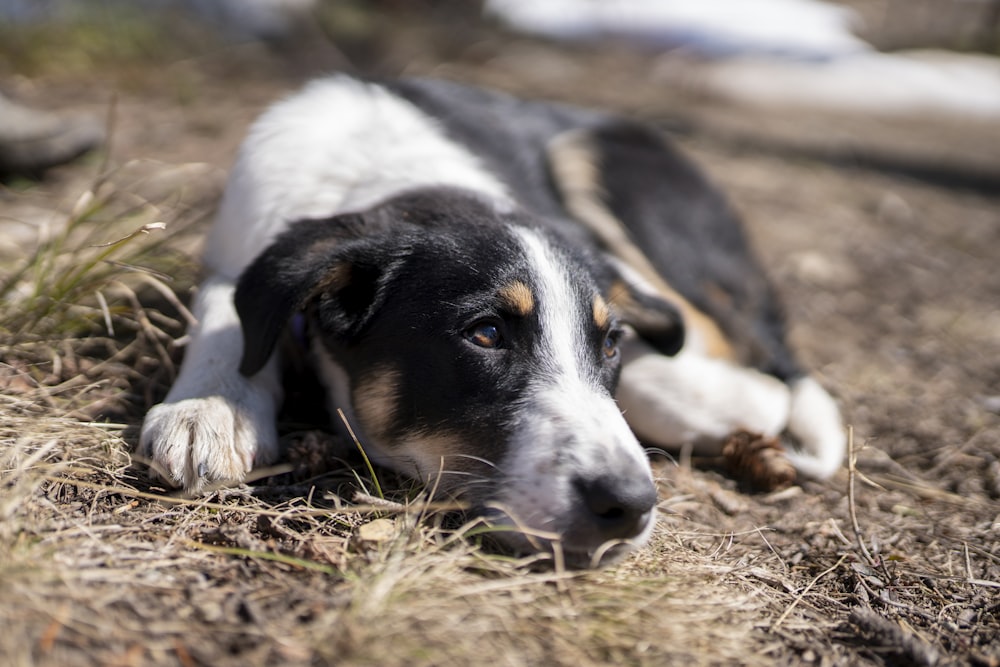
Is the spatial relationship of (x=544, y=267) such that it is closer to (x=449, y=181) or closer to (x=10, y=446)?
(x=449, y=181)

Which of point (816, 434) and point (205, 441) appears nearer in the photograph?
point (205, 441)

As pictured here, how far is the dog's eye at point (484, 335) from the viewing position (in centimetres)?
262

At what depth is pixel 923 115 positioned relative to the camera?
10023mm

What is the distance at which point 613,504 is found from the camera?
2.21 metres

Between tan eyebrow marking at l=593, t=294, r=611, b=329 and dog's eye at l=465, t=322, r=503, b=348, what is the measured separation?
375mm

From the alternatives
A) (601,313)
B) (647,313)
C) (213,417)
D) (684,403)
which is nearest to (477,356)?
(601,313)

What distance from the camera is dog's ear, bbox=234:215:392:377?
8.48ft

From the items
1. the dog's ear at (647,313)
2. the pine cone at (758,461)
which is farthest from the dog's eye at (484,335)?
the pine cone at (758,461)

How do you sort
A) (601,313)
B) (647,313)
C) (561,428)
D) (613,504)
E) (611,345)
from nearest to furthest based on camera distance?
(613,504) → (561,428) → (601,313) → (611,345) → (647,313)

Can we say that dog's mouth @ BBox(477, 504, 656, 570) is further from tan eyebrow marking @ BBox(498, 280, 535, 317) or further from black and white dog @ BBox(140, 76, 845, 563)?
tan eyebrow marking @ BBox(498, 280, 535, 317)

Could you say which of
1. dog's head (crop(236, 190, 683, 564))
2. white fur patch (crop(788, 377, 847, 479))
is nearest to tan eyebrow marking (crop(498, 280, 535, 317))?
dog's head (crop(236, 190, 683, 564))

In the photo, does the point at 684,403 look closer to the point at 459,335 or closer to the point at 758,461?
the point at 758,461

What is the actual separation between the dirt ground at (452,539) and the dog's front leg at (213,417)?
0.09 meters

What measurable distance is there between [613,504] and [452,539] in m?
0.45
